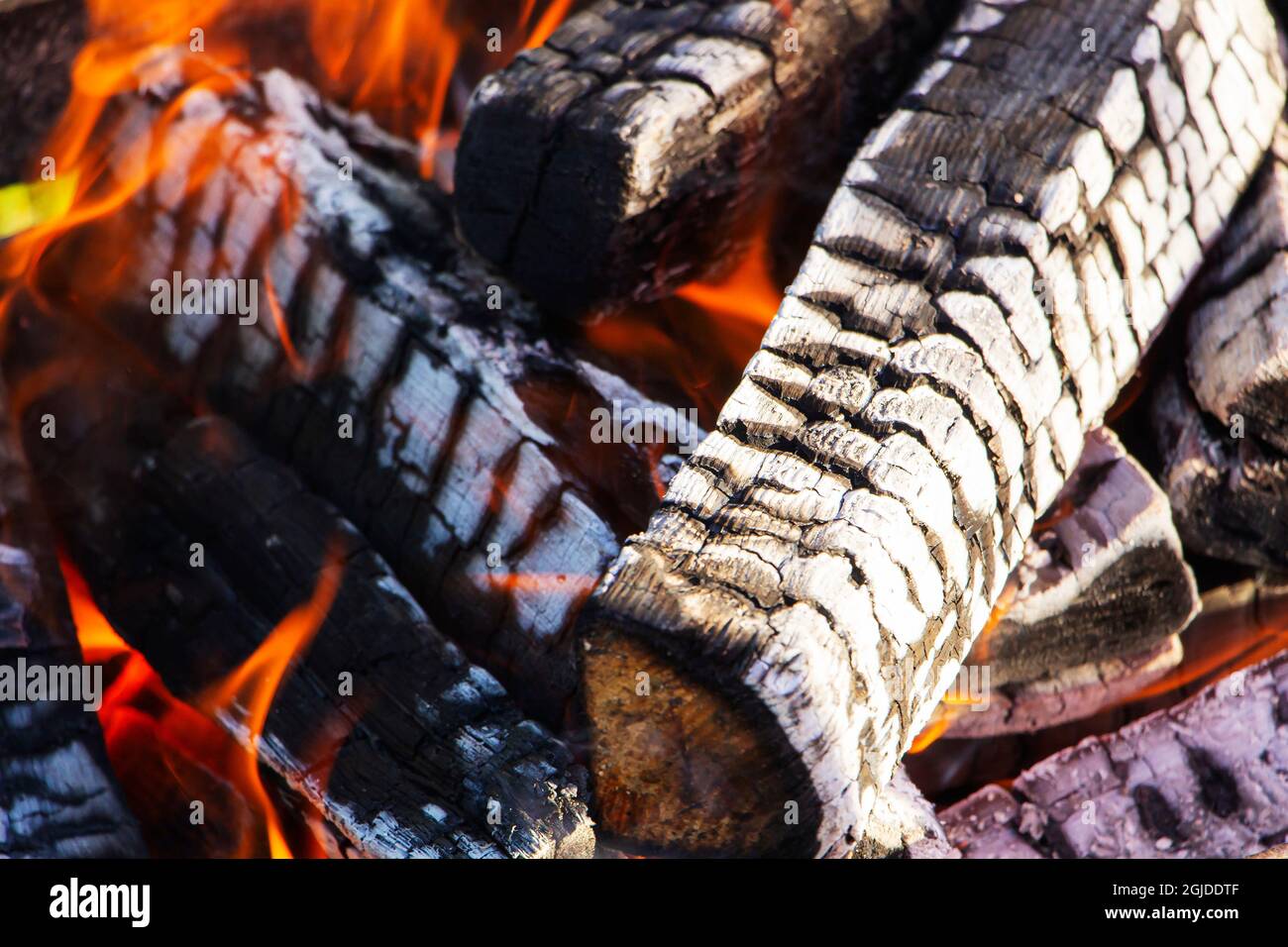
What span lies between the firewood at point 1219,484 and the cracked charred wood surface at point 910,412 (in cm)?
24

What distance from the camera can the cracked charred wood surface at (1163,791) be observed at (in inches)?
82.7

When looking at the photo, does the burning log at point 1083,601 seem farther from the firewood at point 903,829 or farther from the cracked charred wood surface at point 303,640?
the cracked charred wood surface at point 303,640

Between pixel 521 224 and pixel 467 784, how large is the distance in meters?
0.96

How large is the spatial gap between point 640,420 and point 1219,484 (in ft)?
3.47

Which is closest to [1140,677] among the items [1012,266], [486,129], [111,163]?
[1012,266]

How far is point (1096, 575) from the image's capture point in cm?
218

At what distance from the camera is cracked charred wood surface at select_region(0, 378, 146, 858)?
1988 millimetres

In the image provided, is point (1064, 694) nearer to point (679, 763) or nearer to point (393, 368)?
point (679, 763)

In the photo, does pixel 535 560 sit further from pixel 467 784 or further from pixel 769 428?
pixel 769 428

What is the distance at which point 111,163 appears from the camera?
2564 millimetres

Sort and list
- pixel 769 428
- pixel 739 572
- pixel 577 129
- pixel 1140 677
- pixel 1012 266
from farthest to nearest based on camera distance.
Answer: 1. pixel 1140 677
2. pixel 577 129
3. pixel 1012 266
4. pixel 769 428
5. pixel 739 572

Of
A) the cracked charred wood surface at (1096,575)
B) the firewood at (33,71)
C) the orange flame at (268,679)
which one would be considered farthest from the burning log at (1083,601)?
the firewood at (33,71)

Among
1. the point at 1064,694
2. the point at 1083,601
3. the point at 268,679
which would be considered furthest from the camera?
the point at 1064,694

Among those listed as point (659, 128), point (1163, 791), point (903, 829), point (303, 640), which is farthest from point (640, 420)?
point (1163, 791)
